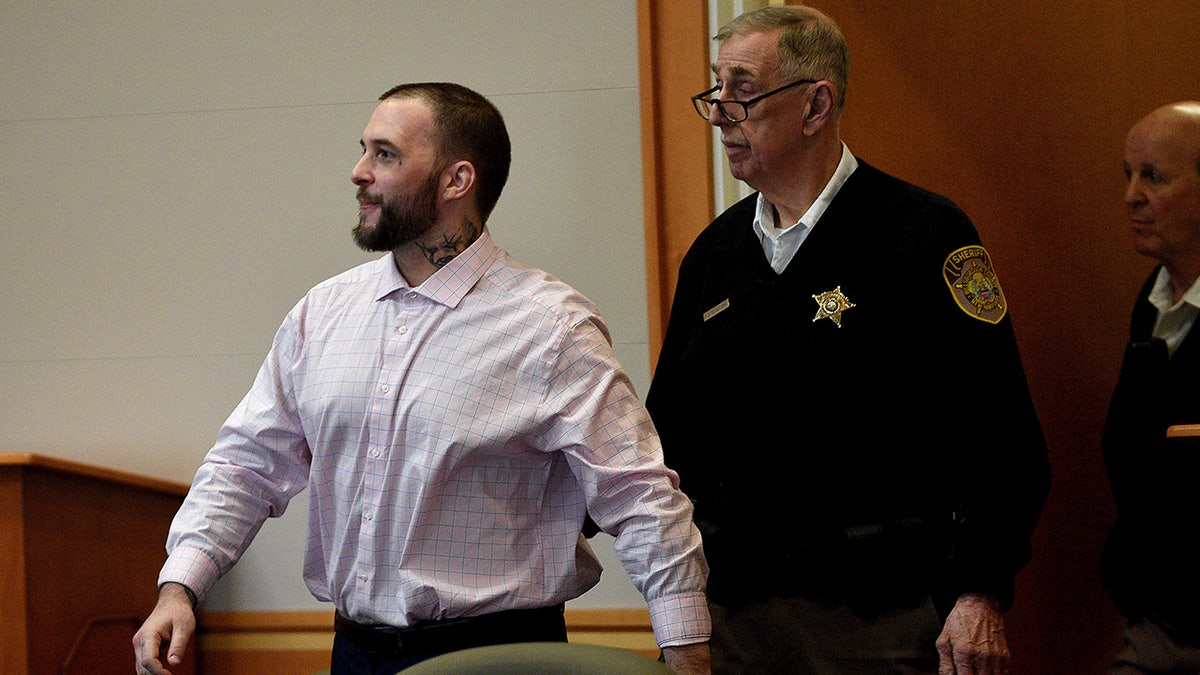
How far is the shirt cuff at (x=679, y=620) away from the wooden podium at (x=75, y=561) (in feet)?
4.51

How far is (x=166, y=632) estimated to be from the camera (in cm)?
213

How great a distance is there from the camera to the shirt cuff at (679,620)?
2180 mm

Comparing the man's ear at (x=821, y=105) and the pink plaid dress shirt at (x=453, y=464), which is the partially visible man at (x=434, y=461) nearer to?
the pink plaid dress shirt at (x=453, y=464)

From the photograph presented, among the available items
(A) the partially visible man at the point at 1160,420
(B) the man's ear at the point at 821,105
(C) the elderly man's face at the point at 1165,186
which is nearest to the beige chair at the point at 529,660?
(B) the man's ear at the point at 821,105

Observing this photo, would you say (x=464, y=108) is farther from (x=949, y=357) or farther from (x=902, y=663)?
(x=902, y=663)

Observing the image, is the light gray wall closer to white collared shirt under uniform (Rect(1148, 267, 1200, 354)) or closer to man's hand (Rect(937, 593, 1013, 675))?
white collared shirt under uniform (Rect(1148, 267, 1200, 354))

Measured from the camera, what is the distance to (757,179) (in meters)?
2.69

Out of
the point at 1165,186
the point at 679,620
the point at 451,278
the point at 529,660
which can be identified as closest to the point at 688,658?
the point at 679,620

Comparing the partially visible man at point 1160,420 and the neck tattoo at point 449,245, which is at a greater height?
the neck tattoo at point 449,245

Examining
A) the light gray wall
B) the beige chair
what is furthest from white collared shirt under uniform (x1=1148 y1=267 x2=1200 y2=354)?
the beige chair

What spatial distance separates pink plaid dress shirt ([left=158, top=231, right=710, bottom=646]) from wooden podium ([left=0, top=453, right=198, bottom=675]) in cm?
64

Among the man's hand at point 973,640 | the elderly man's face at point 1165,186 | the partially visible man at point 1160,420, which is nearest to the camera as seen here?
the man's hand at point 973,640

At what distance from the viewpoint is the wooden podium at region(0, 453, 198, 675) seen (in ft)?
8.98

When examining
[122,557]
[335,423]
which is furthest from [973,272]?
[122,557]
